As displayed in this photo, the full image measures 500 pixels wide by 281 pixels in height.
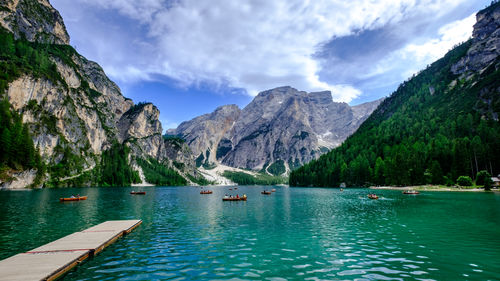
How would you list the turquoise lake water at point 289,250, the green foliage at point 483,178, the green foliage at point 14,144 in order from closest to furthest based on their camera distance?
the turquoise lake water at point 289,250
the green foliage at point 483,178
the green foliage at point 14,144

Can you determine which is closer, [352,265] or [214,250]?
[352,265]

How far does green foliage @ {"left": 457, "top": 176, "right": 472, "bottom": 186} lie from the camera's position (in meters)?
123

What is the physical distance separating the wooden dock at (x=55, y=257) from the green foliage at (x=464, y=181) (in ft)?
491

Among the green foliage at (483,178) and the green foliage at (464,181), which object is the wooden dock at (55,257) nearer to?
the green foliage at (483,178)

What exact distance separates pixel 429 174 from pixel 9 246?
561ft

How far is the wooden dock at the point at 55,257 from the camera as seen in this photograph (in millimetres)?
17438

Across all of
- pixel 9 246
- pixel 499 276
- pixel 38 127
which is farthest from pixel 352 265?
pixel 38 127

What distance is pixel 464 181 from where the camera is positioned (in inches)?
4862

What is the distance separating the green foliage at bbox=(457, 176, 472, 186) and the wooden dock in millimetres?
149720

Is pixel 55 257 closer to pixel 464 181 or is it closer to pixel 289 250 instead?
pixel 289 250

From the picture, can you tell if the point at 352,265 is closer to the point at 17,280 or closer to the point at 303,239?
the point at 303,239

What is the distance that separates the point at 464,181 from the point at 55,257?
515ft

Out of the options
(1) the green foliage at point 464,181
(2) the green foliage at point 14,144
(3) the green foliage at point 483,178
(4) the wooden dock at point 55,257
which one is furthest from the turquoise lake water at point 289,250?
(2) the green foliage at point 14,144

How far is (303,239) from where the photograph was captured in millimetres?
31234
